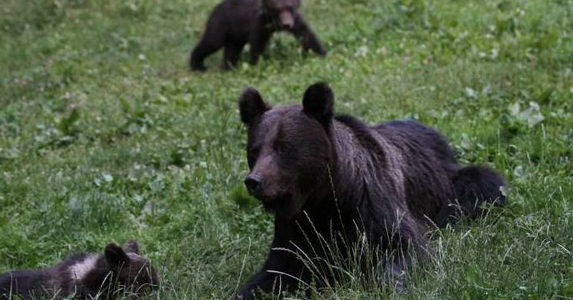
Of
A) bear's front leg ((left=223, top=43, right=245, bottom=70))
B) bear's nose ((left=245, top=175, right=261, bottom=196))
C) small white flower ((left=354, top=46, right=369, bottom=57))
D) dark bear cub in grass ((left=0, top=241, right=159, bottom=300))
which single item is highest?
bear's nose ((left=245, top=175, right=261, bottom=196))

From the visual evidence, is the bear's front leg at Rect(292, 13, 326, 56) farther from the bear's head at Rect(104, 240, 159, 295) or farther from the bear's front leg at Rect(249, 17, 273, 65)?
the bear's head at Rect(104, 240, 159, 295)

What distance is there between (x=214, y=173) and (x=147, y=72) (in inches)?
260

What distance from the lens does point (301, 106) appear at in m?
6.75

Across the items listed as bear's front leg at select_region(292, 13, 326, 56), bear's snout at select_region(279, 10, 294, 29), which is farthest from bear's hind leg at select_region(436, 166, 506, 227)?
bear's snout at select_region(279, 10, 294, 29)

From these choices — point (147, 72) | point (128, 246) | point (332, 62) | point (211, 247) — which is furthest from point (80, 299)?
point (147, 72)

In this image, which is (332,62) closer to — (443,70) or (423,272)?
(443,70)

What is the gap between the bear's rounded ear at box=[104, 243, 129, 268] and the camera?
7.36 m

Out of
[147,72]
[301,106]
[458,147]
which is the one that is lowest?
[147,72]

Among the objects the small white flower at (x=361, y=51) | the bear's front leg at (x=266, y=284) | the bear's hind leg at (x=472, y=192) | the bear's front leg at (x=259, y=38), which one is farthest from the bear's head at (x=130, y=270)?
the bear's front leg at (x=259, y=38)

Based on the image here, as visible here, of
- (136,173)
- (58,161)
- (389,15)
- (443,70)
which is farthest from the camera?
(389,15)

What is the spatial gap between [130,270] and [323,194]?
168 cm

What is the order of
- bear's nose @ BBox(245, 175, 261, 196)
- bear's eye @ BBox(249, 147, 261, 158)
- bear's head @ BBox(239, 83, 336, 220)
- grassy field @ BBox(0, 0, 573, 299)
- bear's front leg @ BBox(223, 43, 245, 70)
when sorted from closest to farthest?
bear's nose @ BBox(245, 175, 261, 196) → bear's head @ BBox(239, 83, 336, 220) → bear's eye @ BBox(249, 147, 261, 158) → grassy field @ BBox(0, 0, 573, 299) → bear's front leg @ BBox(223, 43, 245, 70)

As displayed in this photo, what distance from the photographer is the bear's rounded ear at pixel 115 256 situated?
24.2ft

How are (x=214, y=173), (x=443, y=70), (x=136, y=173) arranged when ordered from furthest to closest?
1. (x=443, y=70)
2. (x=136, y=173)
3. (x=214, y=173)
